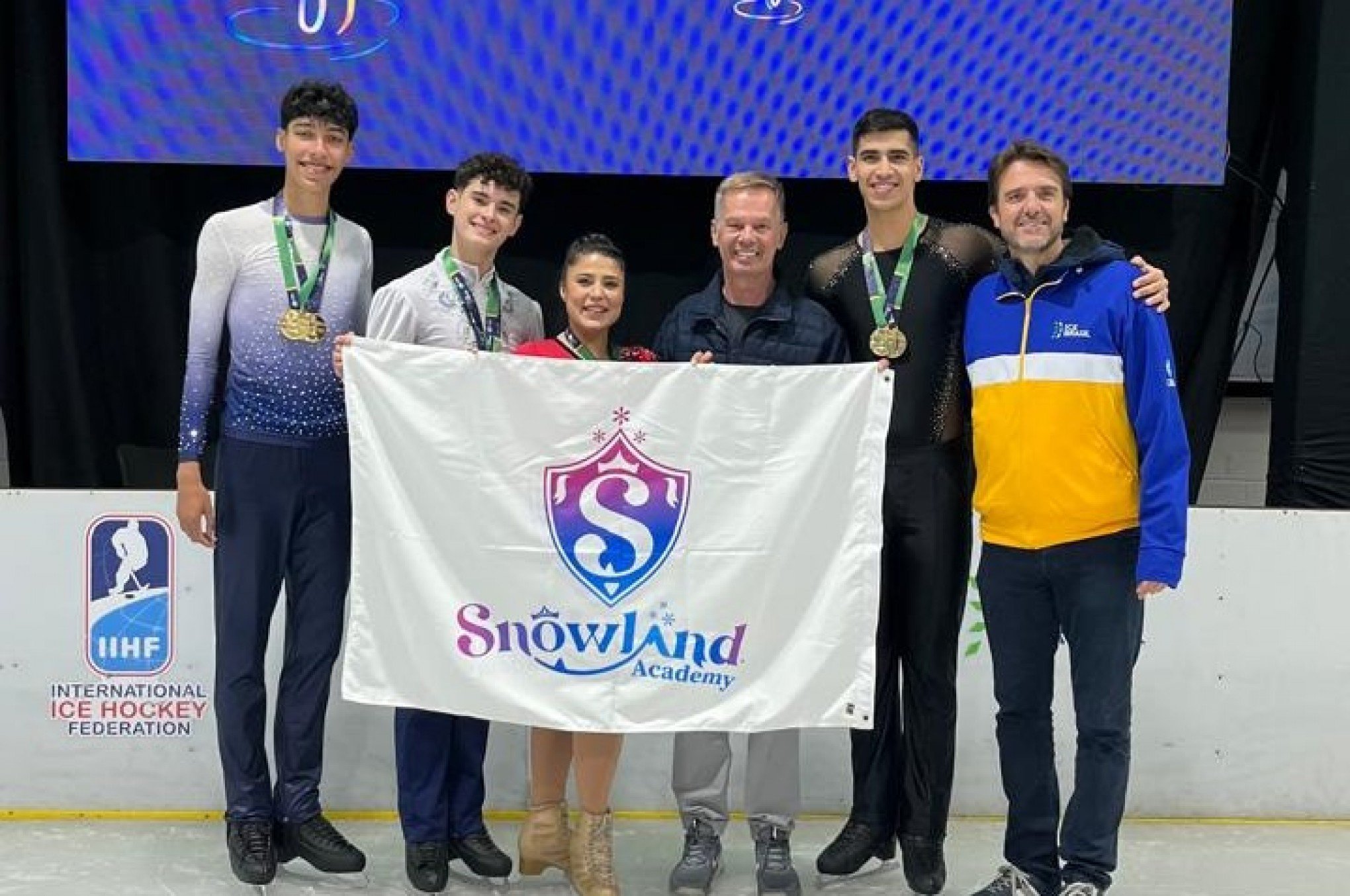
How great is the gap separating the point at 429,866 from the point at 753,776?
2.37 ft

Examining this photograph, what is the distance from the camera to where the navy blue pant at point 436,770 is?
2914 mm

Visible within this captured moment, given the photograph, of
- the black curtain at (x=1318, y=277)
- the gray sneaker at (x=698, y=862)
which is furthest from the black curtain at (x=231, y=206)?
the gray sneaker at (x=698, y=862)

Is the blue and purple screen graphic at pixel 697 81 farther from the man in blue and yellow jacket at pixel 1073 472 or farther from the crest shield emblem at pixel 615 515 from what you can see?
the crest shield emblem at pixel 615 515

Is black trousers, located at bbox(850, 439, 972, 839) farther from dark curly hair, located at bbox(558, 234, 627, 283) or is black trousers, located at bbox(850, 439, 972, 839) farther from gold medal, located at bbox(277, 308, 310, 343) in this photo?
gold medal, located at bbox(277, 308, 310, 343)

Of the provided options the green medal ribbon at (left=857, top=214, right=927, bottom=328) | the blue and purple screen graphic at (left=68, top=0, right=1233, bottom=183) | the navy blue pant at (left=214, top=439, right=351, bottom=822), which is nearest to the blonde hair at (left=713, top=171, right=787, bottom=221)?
the green medal ribbon at (left=857, top=214, right=927, bottom=328)

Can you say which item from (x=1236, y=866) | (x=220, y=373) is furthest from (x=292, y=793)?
(x=1236, y=866)

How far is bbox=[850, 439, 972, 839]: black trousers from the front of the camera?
290 centimetres

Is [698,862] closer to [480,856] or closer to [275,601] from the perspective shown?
[480,856]

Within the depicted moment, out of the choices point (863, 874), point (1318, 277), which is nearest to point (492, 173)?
point (863, 874)

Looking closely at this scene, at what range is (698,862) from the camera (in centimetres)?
303

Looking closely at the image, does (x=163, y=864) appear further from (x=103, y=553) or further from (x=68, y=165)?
(x=68, y=165)

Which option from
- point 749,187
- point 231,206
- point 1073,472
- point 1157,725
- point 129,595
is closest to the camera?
point 1073,472

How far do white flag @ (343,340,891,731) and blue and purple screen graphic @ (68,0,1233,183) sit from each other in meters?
1.37

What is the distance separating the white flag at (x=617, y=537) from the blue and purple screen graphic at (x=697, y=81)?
137 centimetres
